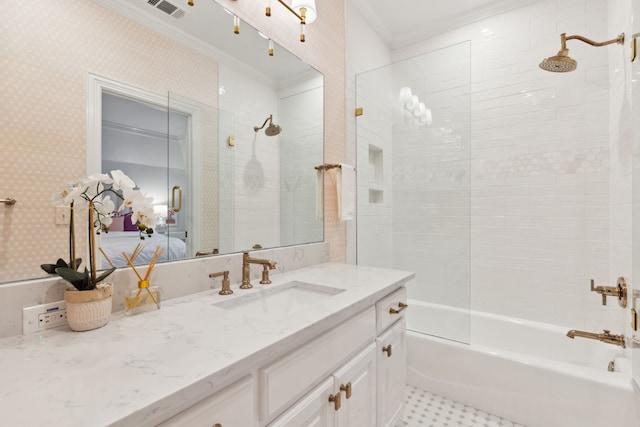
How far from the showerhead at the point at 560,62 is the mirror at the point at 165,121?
1.39 meters

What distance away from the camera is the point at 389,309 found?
4.55 feet

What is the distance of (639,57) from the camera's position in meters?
1.15

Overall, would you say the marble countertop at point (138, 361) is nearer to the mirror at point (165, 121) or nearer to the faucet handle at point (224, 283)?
the faucet handle at point (224, 283)

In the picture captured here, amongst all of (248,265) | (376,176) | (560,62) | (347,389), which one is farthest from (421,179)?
(347,389)

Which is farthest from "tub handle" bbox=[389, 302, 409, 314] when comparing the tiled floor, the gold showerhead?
the gold showerhead

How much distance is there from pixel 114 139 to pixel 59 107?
0.15 metres

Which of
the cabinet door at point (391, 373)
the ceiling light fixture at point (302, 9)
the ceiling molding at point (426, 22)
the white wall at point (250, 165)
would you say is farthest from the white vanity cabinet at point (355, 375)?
the ceiling molding at point (426, 22)

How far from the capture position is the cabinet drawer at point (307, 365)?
29.7 inches

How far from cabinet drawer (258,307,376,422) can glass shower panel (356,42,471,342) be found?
1254 mm

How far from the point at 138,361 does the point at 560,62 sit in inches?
95.0

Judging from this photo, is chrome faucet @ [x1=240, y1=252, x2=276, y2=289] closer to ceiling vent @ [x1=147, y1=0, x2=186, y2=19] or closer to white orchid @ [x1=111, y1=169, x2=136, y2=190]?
white orchid @ [x1=111, y1=169, x2=136, y2=190]

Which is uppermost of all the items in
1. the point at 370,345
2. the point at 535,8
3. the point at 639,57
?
the point at 535,8

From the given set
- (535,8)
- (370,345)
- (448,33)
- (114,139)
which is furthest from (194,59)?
(535,8)

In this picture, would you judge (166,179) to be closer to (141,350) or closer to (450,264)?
(141,350)
